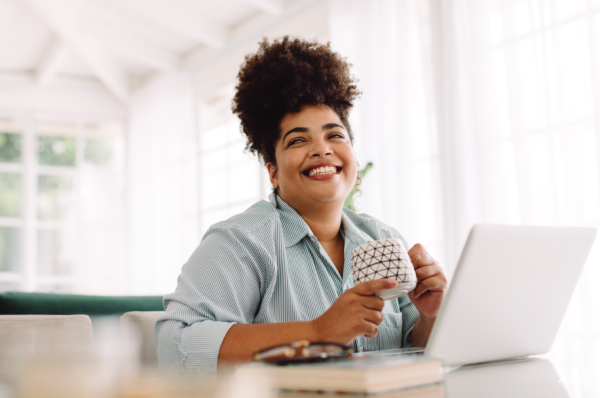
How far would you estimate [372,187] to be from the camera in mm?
3666

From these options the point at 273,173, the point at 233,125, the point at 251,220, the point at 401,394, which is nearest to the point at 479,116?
the point at 273,173

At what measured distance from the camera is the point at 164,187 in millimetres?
5895

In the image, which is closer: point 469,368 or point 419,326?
point 469,368

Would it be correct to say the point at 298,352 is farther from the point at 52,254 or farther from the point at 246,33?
the point at 52,254

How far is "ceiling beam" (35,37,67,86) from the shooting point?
17.3 ft

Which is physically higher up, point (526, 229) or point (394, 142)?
point (394, 142)

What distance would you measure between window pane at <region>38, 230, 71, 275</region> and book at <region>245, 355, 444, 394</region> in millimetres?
5947

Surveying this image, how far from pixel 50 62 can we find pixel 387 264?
5426 mm

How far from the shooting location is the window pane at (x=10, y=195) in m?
5.79

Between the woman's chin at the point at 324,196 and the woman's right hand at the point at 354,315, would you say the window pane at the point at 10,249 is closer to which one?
the woman's chin at the point at 324,196

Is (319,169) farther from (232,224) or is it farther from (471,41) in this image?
(471,41)

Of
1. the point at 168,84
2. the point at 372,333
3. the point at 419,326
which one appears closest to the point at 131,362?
the point at 372,333

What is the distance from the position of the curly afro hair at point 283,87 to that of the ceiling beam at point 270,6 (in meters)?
3.03

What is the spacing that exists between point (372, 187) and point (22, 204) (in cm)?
402
